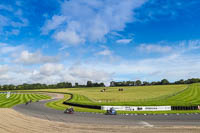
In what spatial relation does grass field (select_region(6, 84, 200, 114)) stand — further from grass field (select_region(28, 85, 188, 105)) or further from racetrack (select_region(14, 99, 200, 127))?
racetrack (select_region(14, 99, 200, 127))

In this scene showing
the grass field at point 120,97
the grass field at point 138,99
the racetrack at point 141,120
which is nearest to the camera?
the racetrack at point 141,120

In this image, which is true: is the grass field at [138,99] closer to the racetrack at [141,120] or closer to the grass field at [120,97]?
the grass field at [120,97]

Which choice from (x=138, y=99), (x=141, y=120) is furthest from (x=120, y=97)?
(x=141, y=120)

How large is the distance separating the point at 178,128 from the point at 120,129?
641cm

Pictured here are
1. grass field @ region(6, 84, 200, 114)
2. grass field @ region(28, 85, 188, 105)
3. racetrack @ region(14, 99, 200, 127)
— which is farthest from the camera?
grass field @ region(28, 85, 188, 105)

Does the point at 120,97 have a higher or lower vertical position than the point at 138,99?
lower

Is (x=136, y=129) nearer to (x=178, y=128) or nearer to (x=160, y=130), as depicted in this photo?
(x=160, y=130)

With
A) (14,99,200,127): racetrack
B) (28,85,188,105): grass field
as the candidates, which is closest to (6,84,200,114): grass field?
(28,85,188,105): grass field

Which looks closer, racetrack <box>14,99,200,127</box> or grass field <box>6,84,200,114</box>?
racetrack <box>14,99,200,127</box>

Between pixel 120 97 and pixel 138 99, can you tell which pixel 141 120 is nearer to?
pixel 138 99

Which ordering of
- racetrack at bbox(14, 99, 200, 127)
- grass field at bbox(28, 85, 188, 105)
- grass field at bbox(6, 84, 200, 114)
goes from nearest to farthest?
racetrack at bbox(14, 99, 200, 127) < grass field at bbox(6, 84, 200, 114) < grass field at bbox(28, 85, 188, 105)

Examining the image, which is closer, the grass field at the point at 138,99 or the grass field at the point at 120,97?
the grass field at the point at 138,99

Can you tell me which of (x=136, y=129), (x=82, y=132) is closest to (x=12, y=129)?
(x=82, y=132)

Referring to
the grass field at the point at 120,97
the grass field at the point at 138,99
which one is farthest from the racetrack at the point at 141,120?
the grass field at the point at 120,97
